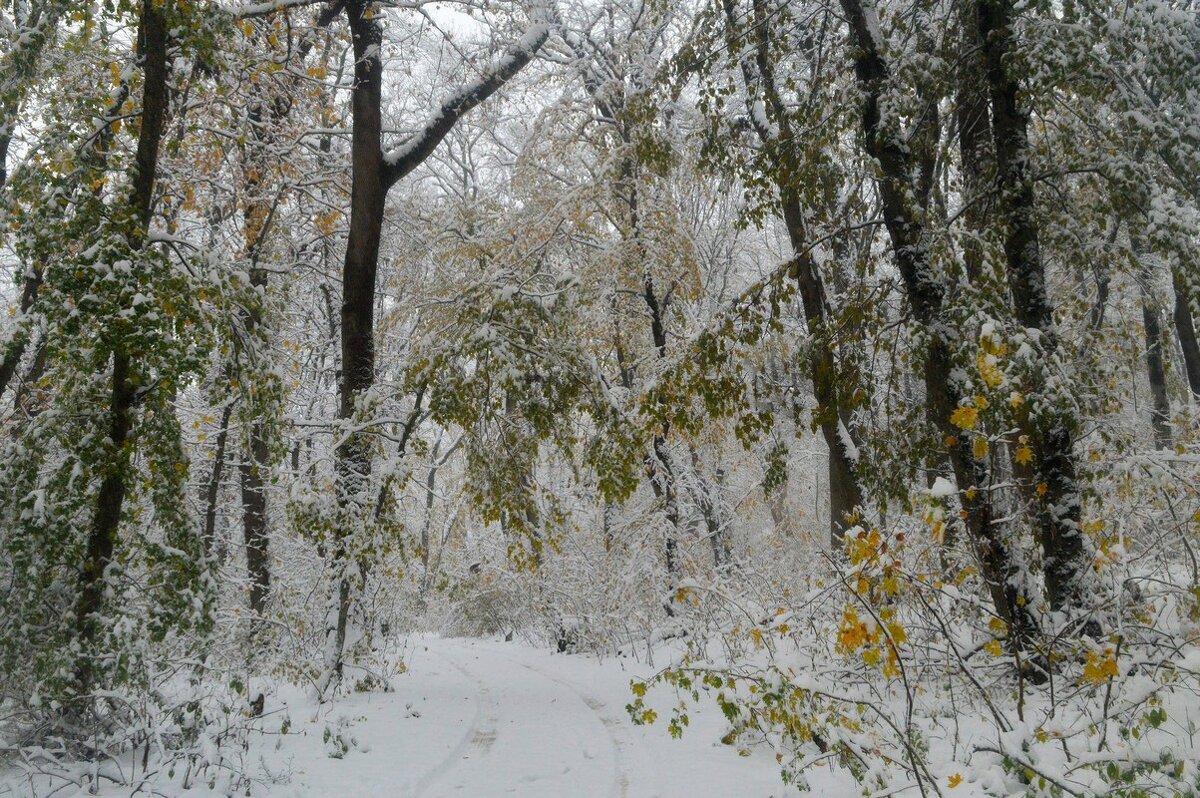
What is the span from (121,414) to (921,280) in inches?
244

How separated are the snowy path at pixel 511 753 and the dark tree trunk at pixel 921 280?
7.18 ft

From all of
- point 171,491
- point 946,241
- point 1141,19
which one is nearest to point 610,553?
point 171,491

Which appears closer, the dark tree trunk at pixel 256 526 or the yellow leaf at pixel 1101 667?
the yellow leaf at pixel 1101 667

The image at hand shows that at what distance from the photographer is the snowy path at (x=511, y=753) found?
5555 mm

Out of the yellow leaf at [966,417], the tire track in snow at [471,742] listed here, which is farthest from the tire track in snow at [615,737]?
the yellow leaf at [966,417]

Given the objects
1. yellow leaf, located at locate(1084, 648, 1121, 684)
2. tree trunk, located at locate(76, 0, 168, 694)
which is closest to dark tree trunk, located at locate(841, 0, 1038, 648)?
yellow leaf, located at locate(1084, 648, 1121, 684)

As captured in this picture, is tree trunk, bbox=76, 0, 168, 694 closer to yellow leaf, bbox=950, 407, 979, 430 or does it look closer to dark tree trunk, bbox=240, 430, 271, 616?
yellow leaf, bbox=950, 407, 979, 430

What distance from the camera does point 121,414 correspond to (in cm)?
562

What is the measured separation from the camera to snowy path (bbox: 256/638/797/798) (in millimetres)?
5555

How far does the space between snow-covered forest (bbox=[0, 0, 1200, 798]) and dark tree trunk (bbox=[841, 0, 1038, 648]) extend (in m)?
0.03

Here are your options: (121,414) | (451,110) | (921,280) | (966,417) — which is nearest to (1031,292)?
(921,280)

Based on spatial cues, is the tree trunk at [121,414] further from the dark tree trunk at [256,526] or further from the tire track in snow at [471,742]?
the dark tree trunk at [256,526]

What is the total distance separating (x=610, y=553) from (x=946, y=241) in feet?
29.5

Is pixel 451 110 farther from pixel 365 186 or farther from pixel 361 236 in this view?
pixel 361 236
